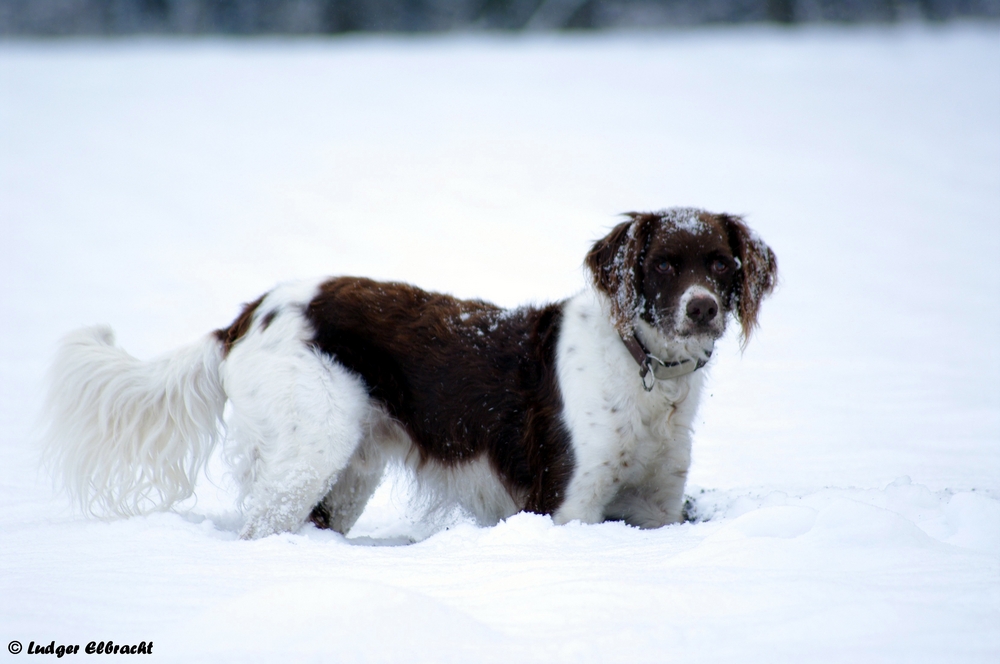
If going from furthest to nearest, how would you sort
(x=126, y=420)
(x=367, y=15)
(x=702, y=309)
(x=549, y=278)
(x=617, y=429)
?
(x=367, y=15) → (x=549, y=278) → (x=126, y=420) → (x=617, y=429) → (x=702, y=309)

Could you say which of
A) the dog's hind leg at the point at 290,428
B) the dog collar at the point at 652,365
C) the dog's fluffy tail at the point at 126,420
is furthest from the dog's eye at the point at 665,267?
the dog's fluffy tail at the point at 126,420

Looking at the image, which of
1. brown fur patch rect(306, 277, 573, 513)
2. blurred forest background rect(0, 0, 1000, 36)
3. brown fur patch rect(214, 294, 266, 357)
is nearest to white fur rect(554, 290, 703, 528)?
brown fur patch rect(306, 277, 573, 513)

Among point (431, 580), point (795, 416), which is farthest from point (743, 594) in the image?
point (795, 416)

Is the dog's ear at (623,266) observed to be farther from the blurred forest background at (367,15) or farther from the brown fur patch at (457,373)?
the blurred forest background at (367,15)

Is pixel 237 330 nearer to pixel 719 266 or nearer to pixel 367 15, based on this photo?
pixel 719 266

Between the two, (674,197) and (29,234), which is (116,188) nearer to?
(29,234)

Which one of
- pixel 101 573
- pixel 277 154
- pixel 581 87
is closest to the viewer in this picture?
pixel 101 573

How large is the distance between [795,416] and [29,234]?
8.20 meters

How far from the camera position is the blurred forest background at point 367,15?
18.1 meters

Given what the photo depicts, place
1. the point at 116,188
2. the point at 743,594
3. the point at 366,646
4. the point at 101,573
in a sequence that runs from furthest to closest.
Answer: the point at 116,188 < the point at 101,573 < the point at 743,594 < the point at 366,646

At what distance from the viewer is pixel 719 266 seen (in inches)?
128

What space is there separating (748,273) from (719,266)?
15 cm

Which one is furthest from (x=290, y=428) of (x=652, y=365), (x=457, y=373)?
(x=652, y=365)

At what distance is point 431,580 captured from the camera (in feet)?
7.13
